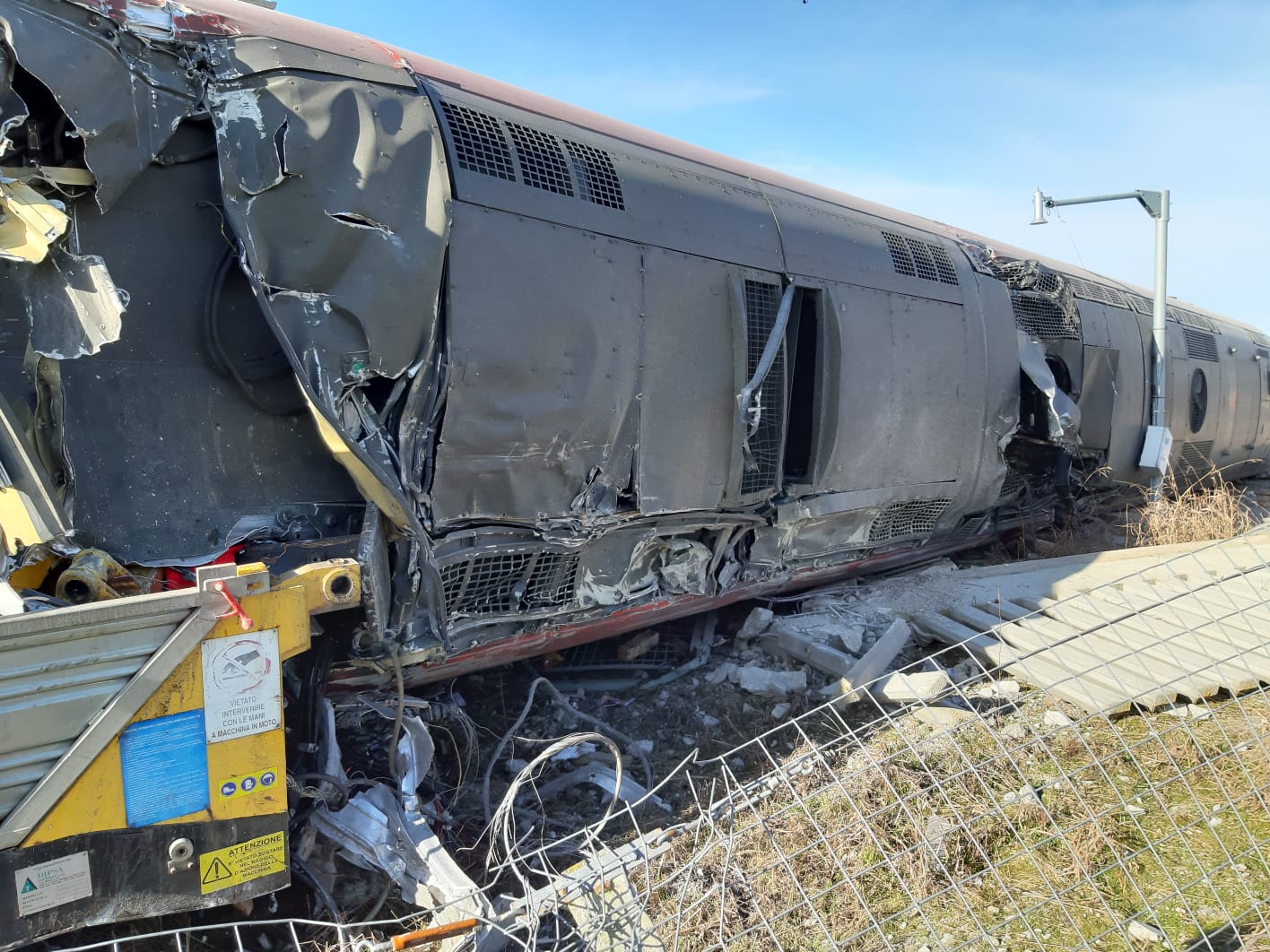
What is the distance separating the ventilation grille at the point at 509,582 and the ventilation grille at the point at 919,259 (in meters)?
3.61

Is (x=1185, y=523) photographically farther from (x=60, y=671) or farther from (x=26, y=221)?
(x=26, y=221)

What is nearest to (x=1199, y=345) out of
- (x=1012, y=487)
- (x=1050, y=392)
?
(x=1012, y=487)

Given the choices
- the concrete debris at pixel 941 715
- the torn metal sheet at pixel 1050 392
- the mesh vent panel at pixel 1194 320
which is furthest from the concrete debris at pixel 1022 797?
the mesh vent panel at pixel 1194 320

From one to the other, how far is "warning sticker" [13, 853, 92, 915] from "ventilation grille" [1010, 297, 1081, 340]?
767 centimetres

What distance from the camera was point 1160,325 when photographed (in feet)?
30.8

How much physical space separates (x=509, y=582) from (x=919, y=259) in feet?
14.1

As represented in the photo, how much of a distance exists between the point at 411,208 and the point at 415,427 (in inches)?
36.8

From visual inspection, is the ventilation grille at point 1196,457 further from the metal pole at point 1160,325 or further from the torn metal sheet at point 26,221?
the torn metal sheet at point 26,221

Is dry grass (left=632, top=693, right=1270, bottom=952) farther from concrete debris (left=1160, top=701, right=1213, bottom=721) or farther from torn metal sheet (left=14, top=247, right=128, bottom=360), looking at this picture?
torn metal sheet (left=14, top=247, right=128, bottom=360)

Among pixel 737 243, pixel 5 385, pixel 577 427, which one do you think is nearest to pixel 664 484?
pixel 577 427

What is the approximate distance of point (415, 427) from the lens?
3559 mm

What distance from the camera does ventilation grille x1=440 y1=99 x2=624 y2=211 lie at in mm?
3879

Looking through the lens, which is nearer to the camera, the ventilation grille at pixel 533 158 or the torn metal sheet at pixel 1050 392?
the ventilation grille at pixel 533 158

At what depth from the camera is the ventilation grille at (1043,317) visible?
781 cm
